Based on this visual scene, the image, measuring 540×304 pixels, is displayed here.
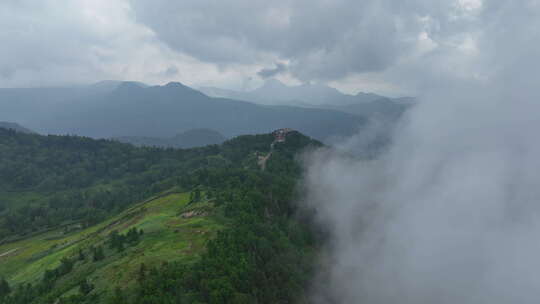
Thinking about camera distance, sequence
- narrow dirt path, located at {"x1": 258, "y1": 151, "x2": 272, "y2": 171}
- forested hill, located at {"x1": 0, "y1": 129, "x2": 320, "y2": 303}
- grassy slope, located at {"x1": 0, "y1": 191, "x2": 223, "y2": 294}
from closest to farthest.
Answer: forested hill, located at {"x1": 0, "y1": 129, "x2": 320, "y2": 303} < grassy slope, located at {"x1": 0, "y1": 191, "x2": 223, "y2": 294} < narrow dirt path, located at {"x1": 258, "y1": 151, "x2": 272, "y2": 171}

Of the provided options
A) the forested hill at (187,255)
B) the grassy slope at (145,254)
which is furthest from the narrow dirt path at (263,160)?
the grassy slope at (145,254)

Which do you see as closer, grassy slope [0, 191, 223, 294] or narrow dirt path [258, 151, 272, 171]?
grassy slope [0, 191, 223, 294]

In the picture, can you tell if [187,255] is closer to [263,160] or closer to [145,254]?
[145,254]

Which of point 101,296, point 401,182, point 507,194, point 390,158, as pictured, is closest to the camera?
point 101,296

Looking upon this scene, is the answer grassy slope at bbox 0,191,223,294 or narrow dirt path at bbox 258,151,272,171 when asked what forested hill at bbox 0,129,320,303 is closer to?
grassy slope at bbox 0,191,223,294

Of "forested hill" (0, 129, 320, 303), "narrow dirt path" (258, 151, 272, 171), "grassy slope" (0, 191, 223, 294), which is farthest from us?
"narrow dirt path" (258, 151, 272, 171)

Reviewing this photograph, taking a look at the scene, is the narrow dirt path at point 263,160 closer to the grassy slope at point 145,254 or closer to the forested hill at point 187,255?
the forested hill at point 187,255

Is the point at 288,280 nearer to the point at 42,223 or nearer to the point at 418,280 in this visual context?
the point at 418,280

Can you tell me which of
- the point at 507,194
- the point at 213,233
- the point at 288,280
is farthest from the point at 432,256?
the point at 213,233

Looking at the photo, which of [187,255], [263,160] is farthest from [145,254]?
[263,160]

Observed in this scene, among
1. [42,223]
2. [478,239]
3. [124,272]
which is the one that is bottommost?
[42,223]

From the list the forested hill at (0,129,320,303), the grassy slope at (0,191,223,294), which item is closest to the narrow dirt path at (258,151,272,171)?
the forested hill at (0,129,320,303)
